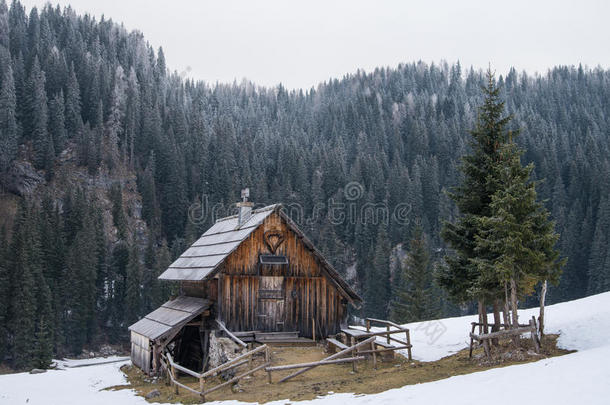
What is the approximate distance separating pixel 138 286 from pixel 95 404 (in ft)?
187

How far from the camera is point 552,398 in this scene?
504 inches

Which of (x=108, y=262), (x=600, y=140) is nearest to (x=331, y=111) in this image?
(x=600, y=140)

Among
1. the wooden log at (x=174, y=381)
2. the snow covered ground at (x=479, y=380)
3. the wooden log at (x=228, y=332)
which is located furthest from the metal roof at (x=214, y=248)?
the snow covered ground at (x=479, y=380)

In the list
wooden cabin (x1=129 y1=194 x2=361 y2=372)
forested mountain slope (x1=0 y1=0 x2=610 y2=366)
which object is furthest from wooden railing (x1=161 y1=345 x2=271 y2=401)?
forested mountain slope (x1=0 y1=0 x2=610 y2=366)

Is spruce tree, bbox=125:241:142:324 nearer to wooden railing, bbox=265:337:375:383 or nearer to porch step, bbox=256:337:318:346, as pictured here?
porch step, bbox=256:337:318:346

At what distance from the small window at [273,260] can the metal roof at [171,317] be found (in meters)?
3.39

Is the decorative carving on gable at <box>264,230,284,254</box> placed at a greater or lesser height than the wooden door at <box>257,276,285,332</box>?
greater

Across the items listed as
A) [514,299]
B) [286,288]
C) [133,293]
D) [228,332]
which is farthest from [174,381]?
[133,293]

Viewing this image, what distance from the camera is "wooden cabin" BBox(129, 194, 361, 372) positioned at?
24.8 m

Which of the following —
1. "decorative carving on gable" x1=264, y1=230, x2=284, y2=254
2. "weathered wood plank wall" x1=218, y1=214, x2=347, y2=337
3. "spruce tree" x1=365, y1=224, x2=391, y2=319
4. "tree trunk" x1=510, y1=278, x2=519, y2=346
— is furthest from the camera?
"spruce tree" x1=365, y1=224, x2=391, y2=319

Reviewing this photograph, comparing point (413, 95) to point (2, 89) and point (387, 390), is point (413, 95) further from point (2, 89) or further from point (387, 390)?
point (387, 390)

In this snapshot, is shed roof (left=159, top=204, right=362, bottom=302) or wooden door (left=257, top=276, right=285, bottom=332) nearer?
shed roof (left=159, top=204, right=362, bottom=302)

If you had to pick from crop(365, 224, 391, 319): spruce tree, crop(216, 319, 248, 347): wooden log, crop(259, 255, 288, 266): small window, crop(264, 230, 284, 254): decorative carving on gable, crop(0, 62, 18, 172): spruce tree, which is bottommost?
crop(365, 224, 391, 319): spruce tree

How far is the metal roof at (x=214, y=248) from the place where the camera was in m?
25.1
